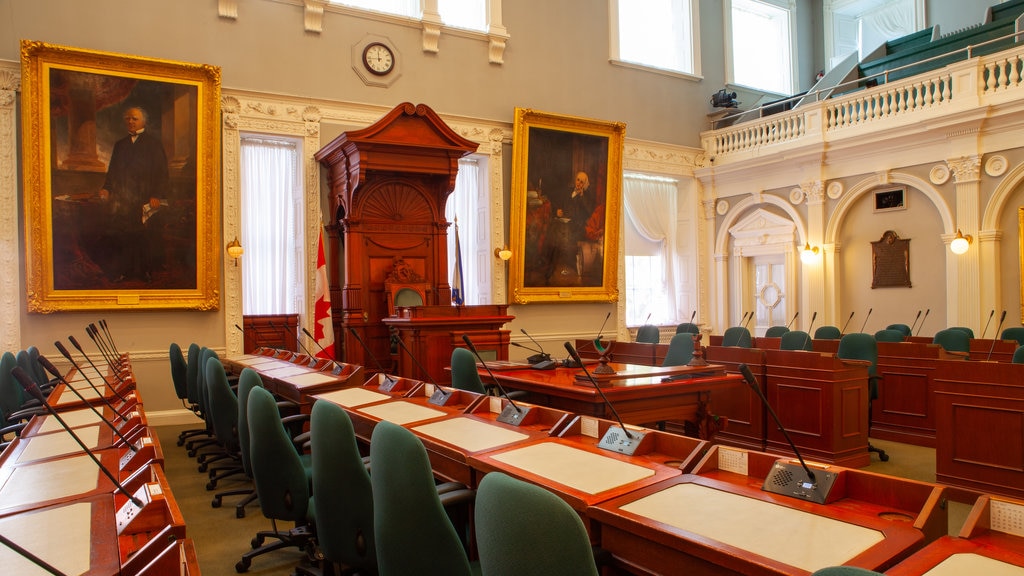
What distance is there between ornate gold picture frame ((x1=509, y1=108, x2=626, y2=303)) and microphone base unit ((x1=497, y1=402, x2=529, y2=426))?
648cm

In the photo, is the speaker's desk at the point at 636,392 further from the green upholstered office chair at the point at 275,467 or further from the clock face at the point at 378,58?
the clock face at the point at 378,58

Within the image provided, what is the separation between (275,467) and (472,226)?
725 centimetres

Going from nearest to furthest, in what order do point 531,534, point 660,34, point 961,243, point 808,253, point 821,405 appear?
point 531,534 < point 821,405 < point 961,243 < point 808,253 < point 660,34

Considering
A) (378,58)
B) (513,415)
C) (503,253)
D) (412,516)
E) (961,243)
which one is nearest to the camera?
(412,516)

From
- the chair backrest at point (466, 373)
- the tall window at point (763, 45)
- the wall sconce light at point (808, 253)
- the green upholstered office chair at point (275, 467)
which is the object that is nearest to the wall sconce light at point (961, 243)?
the wall sconce light at point (808, 253)

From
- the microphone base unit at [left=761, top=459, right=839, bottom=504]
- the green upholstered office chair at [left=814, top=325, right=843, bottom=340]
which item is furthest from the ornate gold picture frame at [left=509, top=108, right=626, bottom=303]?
the microphone base unit at [left=761, top=459, right=839, bottom=504]

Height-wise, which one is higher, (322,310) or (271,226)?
(271,226)

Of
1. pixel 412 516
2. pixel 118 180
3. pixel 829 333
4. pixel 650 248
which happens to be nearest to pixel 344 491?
pixel 412 516

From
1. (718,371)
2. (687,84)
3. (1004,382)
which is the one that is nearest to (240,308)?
(718,371)

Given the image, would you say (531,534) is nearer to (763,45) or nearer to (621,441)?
(621,441)

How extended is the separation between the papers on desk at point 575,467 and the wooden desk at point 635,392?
1.47 m

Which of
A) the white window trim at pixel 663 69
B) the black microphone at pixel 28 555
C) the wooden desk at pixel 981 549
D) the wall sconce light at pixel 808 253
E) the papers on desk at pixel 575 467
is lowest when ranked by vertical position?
the papers on desk at pixel 575 467

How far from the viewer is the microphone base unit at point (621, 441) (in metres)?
2.38

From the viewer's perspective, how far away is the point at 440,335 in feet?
22.3
